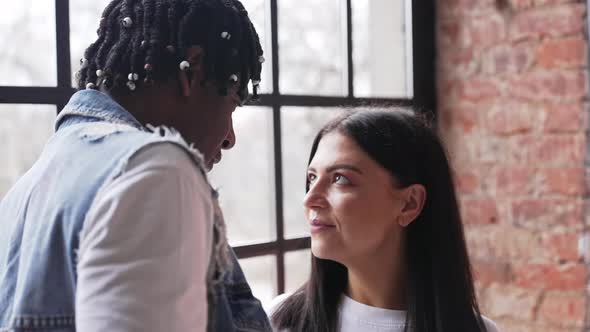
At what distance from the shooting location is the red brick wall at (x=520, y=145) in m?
1.83

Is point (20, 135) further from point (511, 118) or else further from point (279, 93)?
point (511, 118)

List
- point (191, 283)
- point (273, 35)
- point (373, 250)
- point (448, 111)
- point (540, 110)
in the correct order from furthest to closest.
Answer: point (448, 111) < point (540, 110) < point (273, 35) < point (373, 250) < point (191, 283)

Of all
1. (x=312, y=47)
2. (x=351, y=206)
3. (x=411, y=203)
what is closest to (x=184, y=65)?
(x=351, y=206)

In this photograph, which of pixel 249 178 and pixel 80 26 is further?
pixel 249 178

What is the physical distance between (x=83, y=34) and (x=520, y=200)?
121cm

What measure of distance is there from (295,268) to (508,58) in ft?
2.68

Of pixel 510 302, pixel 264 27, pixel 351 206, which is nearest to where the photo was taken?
pixel 351 206

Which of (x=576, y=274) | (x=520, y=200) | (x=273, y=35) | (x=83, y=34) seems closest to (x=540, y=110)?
(x=520, y=200)

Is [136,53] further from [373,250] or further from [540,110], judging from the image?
[540,110]

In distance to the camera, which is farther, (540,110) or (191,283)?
(540,110)

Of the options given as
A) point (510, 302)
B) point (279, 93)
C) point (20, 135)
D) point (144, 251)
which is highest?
point (279, 93)

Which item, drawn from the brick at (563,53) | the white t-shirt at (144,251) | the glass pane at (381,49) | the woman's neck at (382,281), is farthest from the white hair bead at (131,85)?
the brick at (563,53)

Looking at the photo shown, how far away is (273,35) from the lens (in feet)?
5.81

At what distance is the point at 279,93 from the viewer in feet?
5.94
